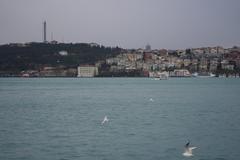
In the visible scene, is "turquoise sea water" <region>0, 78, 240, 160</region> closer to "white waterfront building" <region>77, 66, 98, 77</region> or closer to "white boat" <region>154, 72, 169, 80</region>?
"white boat" <region>154, 72, 169, 80</region>

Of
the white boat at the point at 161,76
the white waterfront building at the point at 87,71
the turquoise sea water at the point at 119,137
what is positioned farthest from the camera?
the white waterfront building at the point at 87,71

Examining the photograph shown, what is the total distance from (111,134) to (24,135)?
139 inches

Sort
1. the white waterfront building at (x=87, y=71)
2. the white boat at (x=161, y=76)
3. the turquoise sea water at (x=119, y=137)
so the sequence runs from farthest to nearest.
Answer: the white waterfront building at (x=87, y=71), the white boat at (x=161, y=76), the turquoise sea water at (x=119, y=137)

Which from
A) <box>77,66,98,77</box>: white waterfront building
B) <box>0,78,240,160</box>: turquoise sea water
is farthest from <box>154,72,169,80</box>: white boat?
<box>0,78,240,160</box>: turquoise sea water

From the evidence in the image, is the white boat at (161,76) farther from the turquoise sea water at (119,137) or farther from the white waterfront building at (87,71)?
the turquoise sea water at (119,137)

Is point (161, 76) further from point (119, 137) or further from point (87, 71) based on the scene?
point (119, 137)

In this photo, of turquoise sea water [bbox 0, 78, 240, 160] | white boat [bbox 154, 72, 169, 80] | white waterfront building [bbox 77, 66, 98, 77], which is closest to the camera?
turquoise sea water [bbox 0, 78, 240, 160]

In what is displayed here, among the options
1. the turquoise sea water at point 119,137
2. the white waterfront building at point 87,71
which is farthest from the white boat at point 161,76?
the turquoise sea water at point 119,137

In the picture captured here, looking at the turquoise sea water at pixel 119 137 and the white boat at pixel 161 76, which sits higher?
the turquoise sea water at pixel 119 137

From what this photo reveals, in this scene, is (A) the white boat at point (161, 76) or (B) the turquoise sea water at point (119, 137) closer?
(B) the turquoise sea water at point (119, 137)

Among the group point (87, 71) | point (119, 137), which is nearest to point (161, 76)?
point (87, 71)

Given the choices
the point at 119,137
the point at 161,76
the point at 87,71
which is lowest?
the point at 161,76

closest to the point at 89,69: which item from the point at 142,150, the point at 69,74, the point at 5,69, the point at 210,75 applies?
the point at 69,74

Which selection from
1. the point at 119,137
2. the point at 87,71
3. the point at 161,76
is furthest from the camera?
the point at 87,71
